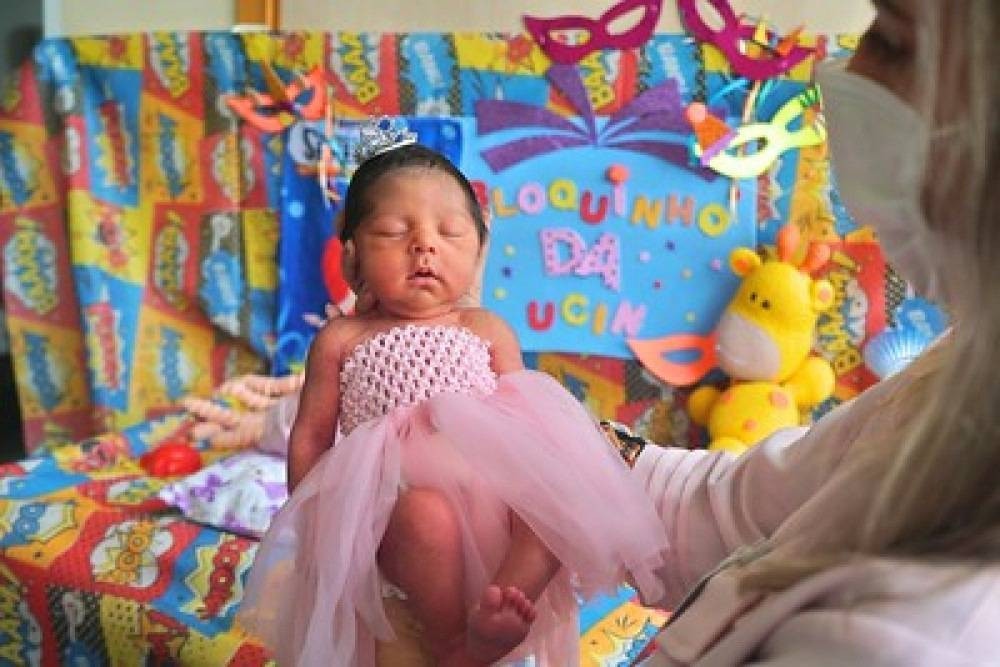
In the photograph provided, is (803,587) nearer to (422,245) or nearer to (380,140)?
(422,245)

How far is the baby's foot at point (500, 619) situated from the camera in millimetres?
843

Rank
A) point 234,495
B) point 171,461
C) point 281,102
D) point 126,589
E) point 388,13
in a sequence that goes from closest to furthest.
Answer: point 126,589 < point 234,495 < point 171,461 < point 281,102 < point 388,13

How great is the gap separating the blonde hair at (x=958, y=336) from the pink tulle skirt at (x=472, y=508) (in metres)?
0.34

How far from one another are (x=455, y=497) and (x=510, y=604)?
5.1 inches

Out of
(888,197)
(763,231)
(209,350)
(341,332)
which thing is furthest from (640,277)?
(888,197)

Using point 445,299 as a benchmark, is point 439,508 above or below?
below

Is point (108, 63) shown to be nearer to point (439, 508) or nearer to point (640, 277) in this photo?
point (640, 277)

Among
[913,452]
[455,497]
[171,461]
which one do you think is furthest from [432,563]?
[171,461]

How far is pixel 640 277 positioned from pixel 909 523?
1589 mm

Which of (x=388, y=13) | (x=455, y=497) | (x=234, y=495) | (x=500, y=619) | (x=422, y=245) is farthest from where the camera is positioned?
(x=388, y=13)

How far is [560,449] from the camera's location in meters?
0.98

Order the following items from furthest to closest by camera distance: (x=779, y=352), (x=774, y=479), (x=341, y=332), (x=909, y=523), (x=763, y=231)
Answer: (x=763, y=231), (x=779, y=352), (x=341, y=332), (x=774, y=479), (x=909, y=523)

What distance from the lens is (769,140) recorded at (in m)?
2.10

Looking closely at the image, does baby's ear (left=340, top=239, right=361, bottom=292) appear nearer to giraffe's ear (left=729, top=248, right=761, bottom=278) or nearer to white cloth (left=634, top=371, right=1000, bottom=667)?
white cloth (left=634, top=371, right=1000, bottom=667)
